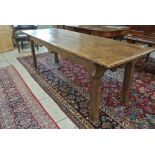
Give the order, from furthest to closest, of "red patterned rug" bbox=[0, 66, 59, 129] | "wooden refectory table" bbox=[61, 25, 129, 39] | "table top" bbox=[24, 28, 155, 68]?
1. "wooden refectory table" bbox=[61, 25, 129, 39]
2. "red patterned rug" bbox=[0, 66, 59, 129]
3. "table top" bbox=[24, 28, 155, 68]

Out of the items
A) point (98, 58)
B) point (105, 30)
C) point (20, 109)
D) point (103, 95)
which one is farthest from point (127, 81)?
point (105, 30)

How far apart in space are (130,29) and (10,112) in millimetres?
2590

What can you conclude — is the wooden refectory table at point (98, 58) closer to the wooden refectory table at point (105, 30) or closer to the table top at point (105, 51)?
the table top at point (105, 51)

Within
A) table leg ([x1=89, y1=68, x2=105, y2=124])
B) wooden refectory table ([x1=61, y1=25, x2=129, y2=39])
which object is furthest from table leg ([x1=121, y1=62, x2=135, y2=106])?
wooden refectory table ([x1=61, y1=25, x2=129, y2=39])

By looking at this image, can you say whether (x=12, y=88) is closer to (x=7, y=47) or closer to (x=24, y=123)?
(x=24, y=123)

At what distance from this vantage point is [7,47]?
4223 millimetres

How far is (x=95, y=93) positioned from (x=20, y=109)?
0.97m

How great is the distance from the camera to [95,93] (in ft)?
5.27

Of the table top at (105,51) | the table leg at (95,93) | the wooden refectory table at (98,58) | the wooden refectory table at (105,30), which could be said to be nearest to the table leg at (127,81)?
the wooden refectory table at (98,58)

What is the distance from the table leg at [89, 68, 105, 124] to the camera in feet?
4.91

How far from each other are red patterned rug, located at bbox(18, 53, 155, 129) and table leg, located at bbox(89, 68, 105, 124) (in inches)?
3.0

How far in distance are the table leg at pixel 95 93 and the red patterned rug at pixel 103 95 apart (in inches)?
3.0

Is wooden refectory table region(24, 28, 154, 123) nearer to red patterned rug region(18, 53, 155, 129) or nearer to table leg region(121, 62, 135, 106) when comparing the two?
table leg region(121, 62, 135, 106)

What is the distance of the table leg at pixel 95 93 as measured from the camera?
1498 millimetres
